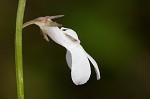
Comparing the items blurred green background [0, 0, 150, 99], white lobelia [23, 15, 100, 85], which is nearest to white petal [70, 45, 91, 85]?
white lobelia [23, 15, 100, 85]

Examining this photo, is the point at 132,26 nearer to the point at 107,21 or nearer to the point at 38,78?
the point at 107,21

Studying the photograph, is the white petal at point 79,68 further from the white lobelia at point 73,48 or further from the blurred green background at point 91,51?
the blurred green background at point 91,51

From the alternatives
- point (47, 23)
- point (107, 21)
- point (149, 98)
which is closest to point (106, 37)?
point (107, 21)

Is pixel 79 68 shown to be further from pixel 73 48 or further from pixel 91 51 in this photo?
pixel 91 51

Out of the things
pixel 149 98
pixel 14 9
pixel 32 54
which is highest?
pixel 14 9

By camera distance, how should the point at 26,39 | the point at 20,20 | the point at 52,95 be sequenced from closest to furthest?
the point at 20,20, the point at 52,95, the point at 26,39

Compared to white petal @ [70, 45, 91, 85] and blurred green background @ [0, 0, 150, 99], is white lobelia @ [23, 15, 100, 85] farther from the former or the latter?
blurred green background @ [0, 0, 150, 99]
